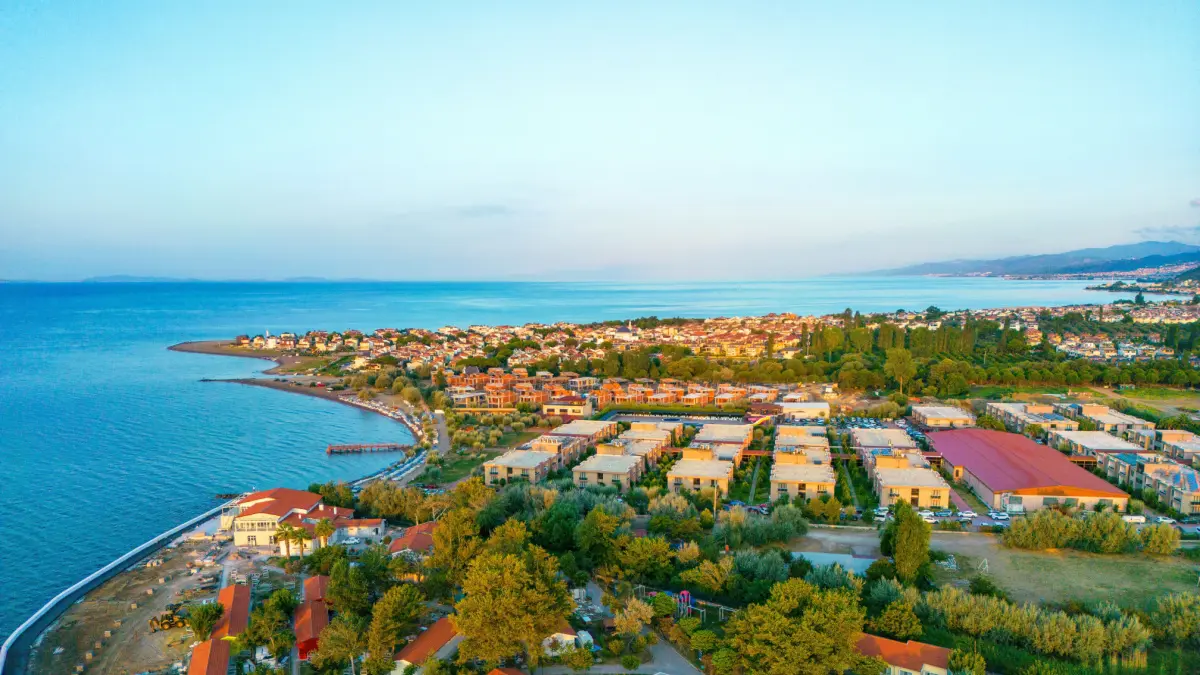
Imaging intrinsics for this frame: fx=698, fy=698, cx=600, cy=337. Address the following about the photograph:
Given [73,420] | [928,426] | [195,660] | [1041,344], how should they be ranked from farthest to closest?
[1041,344] < [73,420] < [928,426] < [195,660]

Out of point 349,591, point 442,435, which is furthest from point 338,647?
point 442,435

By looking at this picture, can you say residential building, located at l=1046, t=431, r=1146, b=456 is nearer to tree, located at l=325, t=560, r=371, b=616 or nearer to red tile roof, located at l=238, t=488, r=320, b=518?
tree, located at l=325, t=560, r=371, b=616

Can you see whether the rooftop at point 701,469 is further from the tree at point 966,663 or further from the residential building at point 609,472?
the tree at point 966,663

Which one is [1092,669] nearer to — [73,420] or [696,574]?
[696,574]

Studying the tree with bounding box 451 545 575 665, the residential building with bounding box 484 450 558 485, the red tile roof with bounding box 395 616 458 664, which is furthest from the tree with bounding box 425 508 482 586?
the residential building with bounding box 484 450 558 485

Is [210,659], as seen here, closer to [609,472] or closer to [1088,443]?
[609,472]

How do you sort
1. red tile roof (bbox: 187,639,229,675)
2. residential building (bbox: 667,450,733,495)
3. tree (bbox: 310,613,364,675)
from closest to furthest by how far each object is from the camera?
red tile roof (bbox: 187,639,229,675) → tree (bbox: 310,613,364,675) → residential building (bbox: 667,450,733,495)

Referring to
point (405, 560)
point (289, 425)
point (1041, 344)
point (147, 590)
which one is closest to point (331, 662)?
point (405, 560)
